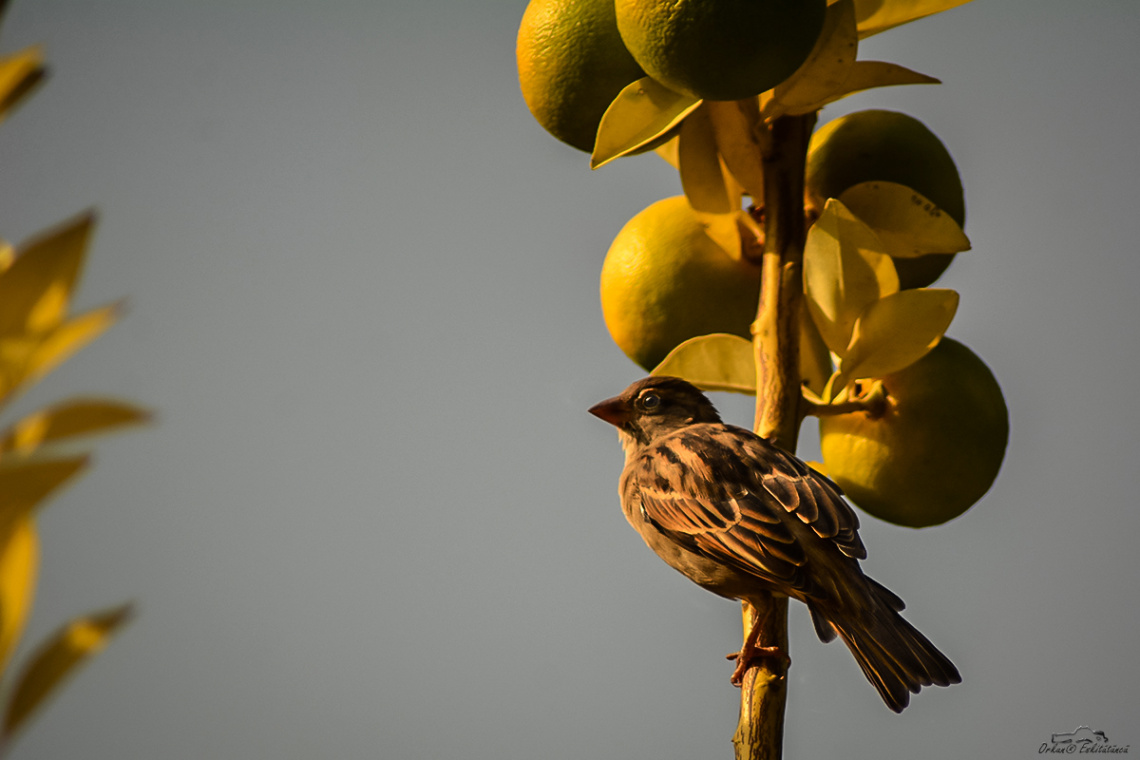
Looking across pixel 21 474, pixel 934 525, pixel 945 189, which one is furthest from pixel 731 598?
pixel 21 474

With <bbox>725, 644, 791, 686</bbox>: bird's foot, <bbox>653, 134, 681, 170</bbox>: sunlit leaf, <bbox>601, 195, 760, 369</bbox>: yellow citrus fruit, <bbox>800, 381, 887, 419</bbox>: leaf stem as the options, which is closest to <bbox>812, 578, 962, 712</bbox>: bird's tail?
<bbox>725, 644, 791, 686</bbox>: bird's foot

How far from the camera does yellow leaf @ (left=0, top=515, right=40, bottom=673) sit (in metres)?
0.29

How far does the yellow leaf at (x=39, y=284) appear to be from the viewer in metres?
0.31

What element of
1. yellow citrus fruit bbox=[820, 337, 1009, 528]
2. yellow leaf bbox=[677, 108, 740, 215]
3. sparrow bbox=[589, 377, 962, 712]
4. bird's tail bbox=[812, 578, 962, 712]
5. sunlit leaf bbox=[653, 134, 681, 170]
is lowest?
bird's tail bbox=[812, 578, 962, 712]

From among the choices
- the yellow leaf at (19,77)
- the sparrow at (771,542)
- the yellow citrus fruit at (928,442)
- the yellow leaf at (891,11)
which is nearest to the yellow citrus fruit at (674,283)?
the sparrow at (771,542)

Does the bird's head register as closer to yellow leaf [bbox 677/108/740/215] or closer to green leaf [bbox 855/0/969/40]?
yellow leaf [bbox 677/108/740/215]

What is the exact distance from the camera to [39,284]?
31cm

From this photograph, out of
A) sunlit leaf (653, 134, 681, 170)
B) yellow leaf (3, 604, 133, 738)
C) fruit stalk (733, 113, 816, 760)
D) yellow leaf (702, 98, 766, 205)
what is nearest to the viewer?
yellow leaf (3, 604, 133, 738)

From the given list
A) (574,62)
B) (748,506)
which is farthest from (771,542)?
(574,62)

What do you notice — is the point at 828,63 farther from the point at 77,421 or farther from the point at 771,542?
the point at 77,421

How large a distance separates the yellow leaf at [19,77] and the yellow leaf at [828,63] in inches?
34.1

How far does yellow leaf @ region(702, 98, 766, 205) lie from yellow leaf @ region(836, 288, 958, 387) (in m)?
0.23

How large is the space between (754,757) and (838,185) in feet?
2.44

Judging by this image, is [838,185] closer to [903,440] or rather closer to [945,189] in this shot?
[945,189]
